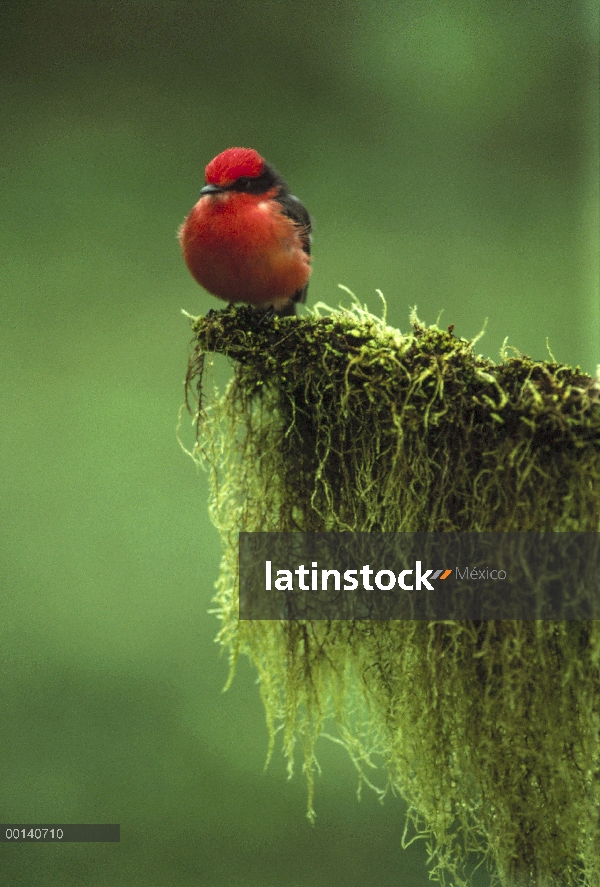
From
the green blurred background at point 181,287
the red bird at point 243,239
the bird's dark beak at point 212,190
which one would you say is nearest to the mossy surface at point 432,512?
the red bird at point 243,239

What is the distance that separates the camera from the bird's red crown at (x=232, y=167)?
187 cm

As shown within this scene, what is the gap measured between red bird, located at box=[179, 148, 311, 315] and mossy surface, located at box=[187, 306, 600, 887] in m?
0.28

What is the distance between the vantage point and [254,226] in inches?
72.6

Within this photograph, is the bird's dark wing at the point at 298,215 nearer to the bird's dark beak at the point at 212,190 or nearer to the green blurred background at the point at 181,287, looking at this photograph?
the bird's dark beak at the point at 212,190

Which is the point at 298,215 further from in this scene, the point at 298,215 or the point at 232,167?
the point at 232,167

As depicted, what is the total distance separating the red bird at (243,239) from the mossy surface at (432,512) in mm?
281

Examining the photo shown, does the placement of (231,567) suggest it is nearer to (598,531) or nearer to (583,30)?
(598,531)

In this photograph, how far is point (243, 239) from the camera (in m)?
1.83

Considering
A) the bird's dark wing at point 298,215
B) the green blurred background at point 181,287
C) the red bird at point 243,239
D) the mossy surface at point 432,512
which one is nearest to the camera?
the mossy surface at point 432,512

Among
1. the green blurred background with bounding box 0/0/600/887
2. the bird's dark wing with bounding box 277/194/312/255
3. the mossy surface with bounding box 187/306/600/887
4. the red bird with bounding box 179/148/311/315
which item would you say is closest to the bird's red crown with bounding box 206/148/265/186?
the red bird with bounding box 179/148/311/315

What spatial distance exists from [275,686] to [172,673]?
230 centimetres

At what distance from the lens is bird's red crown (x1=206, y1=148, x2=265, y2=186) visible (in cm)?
187

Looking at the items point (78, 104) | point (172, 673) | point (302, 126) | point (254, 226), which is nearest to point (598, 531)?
point (254, 226)

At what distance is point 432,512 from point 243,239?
889mm
